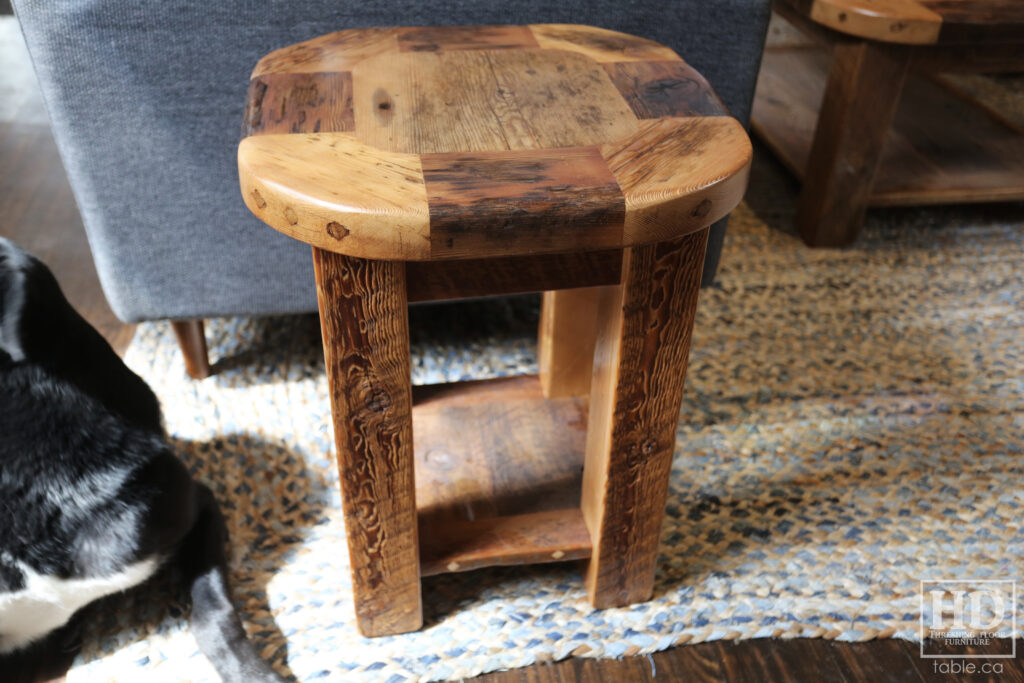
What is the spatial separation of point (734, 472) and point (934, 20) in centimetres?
77

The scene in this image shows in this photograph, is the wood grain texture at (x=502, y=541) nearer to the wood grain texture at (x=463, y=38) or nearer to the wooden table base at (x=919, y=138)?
the wood grain texture at (x=463, y=38)

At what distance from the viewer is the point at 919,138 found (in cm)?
177

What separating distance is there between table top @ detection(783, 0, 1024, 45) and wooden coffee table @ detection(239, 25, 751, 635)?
24.1 inches

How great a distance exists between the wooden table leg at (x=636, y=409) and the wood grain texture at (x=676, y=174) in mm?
54

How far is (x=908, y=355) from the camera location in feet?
4.33

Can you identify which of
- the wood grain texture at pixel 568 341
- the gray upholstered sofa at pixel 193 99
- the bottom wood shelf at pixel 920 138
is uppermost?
the gray upholstered sofa at pixel 193 99

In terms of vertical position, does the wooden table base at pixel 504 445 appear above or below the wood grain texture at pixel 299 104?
below

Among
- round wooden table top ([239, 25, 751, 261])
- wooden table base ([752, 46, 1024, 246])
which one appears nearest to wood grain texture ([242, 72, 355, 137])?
round wooden table top ([239, 25, 751, 261])

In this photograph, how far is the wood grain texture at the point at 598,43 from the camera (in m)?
0.85

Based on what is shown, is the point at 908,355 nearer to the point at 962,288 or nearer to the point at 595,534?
the point at 962,288

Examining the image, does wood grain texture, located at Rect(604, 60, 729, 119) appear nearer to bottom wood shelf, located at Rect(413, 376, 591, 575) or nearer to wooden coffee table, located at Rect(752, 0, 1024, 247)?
bottom wood shelf, located at Rect(413, 376, 591, 575)

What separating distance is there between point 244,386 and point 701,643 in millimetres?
726

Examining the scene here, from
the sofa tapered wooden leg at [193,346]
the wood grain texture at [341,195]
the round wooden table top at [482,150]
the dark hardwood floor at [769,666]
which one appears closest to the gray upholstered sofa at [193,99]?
the sofa tapered wooden leg at [193,346]

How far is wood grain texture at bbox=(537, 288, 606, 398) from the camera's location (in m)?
1.00
